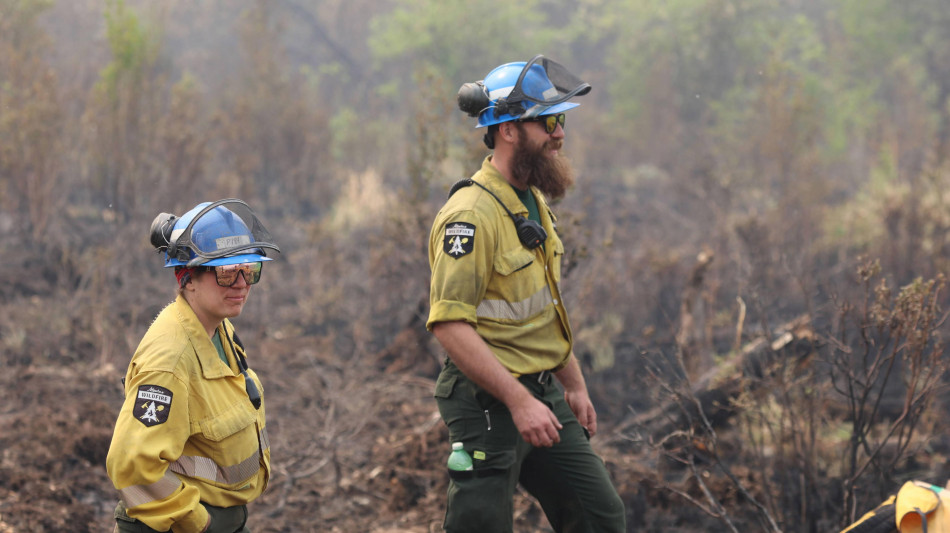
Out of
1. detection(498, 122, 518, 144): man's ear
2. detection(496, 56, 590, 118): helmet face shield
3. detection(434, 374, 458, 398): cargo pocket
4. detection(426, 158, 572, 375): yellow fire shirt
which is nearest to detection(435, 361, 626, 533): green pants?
detection(434, 374, 458, 398): cargo pocket

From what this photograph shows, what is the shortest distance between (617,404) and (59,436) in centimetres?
394

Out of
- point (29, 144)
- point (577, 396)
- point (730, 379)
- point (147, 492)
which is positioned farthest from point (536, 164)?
point (29, 144)

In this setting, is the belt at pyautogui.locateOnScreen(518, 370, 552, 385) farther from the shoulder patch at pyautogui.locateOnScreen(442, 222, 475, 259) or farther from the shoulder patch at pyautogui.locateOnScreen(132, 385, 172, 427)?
the shoulder patch at pyautogui.locateOnScreen(132, 385, 172, 427)

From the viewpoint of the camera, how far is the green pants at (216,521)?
2354 mm

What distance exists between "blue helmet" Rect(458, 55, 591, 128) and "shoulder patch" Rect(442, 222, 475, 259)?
0.43 meters

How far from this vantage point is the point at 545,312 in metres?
3.04

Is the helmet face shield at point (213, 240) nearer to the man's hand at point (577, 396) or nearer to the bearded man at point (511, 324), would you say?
the bearded man at point (511, 324)

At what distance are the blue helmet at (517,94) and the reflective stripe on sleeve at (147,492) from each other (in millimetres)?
1558

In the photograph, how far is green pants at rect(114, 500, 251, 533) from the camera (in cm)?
235

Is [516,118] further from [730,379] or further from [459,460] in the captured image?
[730,379]

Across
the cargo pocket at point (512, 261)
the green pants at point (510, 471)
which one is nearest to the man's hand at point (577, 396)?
the green pants at point (510, 471)

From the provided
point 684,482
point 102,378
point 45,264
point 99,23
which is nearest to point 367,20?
point 99,23

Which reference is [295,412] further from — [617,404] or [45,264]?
[45,264]

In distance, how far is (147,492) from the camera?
2256 mm
